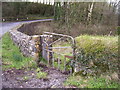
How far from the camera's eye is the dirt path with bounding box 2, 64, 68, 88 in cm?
437

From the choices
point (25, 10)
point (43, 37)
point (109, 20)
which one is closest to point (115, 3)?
point (109, 20)

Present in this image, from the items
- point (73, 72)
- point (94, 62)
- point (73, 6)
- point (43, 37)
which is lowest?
point (73, 72)

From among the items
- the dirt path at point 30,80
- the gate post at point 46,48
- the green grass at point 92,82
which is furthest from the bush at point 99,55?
the gate post at point 46,48

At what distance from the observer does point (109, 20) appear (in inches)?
651

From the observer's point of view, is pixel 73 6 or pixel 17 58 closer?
pixel 17 58

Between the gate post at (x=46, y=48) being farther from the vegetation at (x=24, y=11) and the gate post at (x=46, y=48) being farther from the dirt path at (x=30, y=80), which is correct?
the vegetation at (x=24, y=11)

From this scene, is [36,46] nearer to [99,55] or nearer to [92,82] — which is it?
[99,55]

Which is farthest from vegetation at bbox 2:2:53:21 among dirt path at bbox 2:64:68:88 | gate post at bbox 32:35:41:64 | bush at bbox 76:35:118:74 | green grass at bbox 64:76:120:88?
green grass at bbox 64:76:120:88

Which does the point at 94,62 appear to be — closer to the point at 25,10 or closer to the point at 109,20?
the point at 109,20

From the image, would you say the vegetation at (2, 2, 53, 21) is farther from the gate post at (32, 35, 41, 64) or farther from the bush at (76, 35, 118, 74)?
the bush at (76, 35, 118, 74)

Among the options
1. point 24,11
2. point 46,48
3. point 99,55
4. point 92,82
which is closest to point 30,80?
point 92,82

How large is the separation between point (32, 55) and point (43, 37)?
0.94m

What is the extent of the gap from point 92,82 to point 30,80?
1.87 metres

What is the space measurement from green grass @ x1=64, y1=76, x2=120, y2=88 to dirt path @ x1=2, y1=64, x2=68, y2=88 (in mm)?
301
